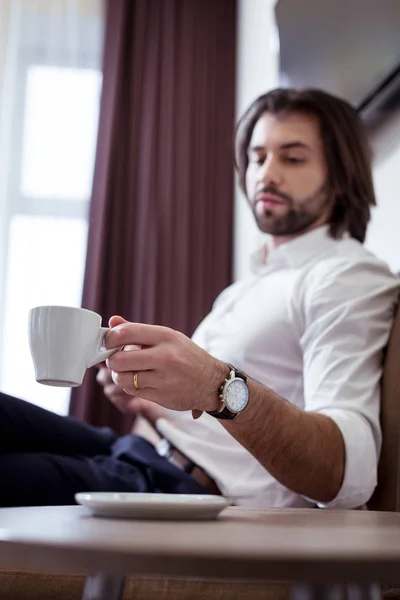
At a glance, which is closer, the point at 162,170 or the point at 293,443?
the point at 293,443

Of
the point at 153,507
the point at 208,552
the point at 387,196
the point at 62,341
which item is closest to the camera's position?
the point at 208,552

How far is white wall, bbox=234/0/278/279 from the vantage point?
2.48 meters

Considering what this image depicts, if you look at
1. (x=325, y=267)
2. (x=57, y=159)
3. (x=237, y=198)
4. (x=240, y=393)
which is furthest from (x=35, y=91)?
(x=240, y=393)

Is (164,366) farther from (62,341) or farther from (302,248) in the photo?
(302,248)

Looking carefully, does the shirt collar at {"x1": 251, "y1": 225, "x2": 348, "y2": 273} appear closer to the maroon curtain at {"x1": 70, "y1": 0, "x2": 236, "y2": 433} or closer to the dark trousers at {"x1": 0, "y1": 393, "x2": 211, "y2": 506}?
the dark trousers at {"x1": 0, "y1": 393, "x2": 211, "y2": 506}

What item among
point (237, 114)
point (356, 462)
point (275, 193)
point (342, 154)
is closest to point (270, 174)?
point (275, 193)

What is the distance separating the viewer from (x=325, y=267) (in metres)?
1.24

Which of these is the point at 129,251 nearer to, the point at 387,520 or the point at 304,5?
the point at 304,5

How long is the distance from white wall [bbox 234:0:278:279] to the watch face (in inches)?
66.1

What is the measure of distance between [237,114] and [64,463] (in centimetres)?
218

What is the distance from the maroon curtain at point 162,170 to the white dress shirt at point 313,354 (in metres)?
1.38

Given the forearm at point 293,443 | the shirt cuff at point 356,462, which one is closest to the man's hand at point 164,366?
the forearm at point 293,443

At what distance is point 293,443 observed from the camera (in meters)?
0.94

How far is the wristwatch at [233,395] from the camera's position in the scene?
2.59 feet
